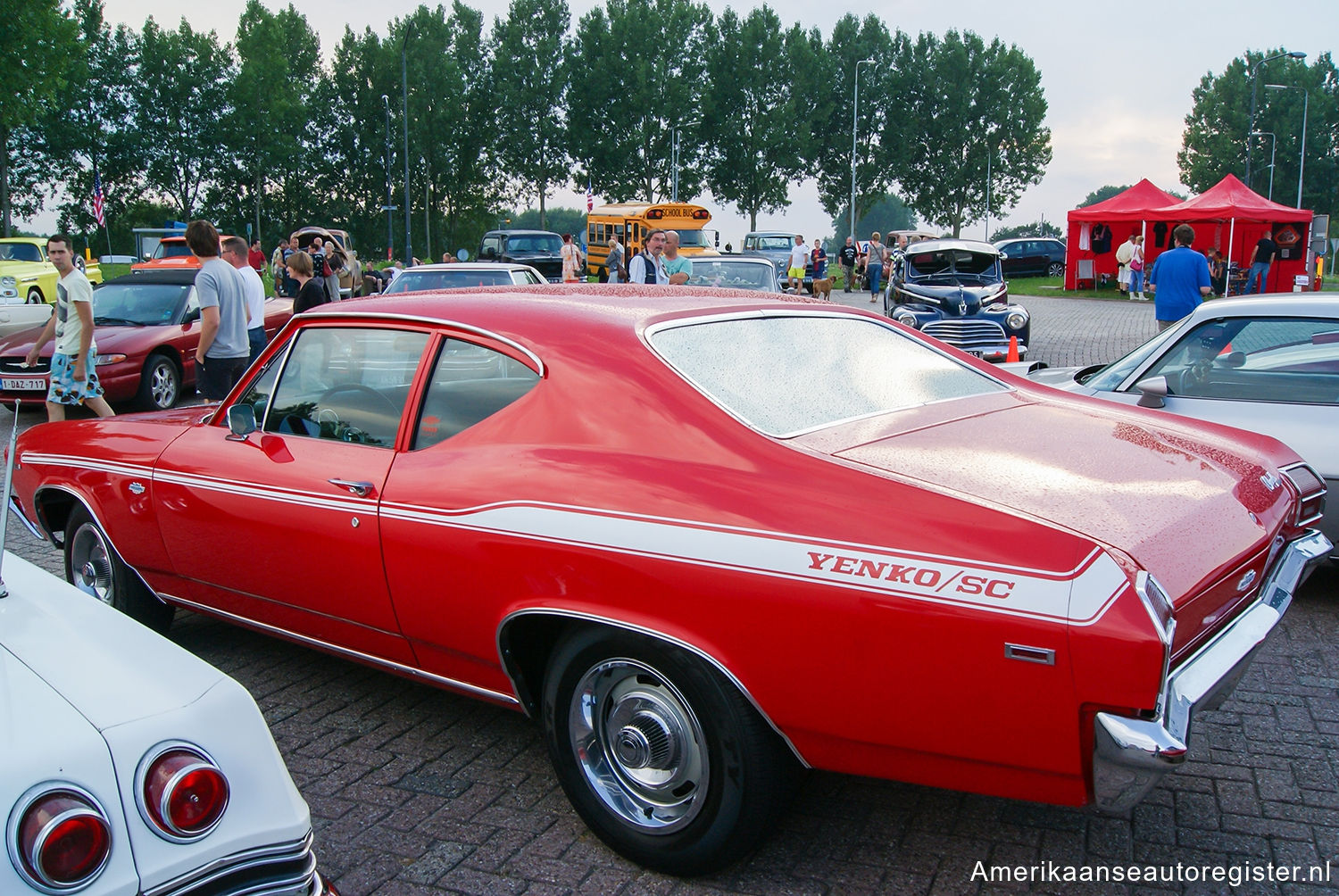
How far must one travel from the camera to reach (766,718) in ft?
7.96

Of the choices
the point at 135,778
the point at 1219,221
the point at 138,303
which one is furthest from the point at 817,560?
the point at 1219,221

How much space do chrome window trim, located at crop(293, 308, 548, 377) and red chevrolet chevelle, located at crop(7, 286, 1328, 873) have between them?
12 millimetres

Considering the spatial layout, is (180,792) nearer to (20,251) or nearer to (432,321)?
(432,321)

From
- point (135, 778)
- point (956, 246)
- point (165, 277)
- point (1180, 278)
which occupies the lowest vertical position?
point (135, 778)

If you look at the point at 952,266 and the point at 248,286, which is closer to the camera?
the point at 248,286

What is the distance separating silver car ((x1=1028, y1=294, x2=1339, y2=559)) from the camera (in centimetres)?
488

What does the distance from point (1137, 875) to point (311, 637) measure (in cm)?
264

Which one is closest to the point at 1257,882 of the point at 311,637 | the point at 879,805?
the point at 879,805

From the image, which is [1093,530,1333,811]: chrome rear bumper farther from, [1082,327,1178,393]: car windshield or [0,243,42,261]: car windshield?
[0,243,42,261]: car windshield

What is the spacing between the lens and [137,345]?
11016 millimetres

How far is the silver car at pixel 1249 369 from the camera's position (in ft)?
16.0

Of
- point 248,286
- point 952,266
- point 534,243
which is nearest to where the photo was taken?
point 248,286

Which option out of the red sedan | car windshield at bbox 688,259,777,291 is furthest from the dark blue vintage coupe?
the red sedan

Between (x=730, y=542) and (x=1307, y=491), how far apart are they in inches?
81.2
